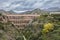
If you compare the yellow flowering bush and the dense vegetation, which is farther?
the yellow flowering bush

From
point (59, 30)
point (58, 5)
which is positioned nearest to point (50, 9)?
point (58, 5)

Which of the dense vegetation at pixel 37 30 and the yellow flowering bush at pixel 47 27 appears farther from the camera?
the yellow flowering bush at pixel 47 27

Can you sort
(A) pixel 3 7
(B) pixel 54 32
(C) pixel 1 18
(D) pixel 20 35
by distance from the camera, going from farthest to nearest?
(A) pixel 3 7
(C) pixel 1 18
(D) pixel 20 35
(B) pixel 54 32

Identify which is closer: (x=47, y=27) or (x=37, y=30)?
(x=47, y=27)

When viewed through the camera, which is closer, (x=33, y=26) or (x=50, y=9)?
(x=33, y=26)

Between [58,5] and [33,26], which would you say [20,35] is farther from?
[58,5]

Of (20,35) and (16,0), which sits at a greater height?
(16,0)

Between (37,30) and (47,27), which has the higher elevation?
(47,27)

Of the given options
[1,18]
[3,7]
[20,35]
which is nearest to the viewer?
[20,35]
